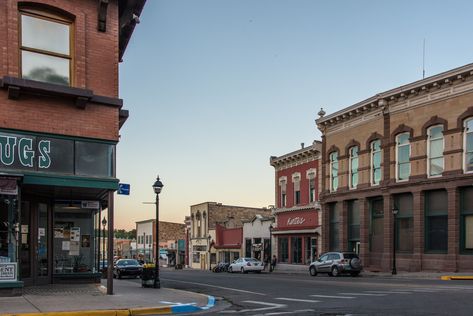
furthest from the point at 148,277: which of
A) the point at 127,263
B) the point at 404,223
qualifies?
the point at 404,223

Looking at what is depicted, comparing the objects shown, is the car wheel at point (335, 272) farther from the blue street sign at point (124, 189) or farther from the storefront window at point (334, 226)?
the blue street sign at point (124, 189)

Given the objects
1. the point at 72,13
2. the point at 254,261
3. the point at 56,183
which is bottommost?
the point at 254,261

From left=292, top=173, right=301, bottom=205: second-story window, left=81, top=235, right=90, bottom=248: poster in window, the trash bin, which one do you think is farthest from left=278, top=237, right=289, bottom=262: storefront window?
left=81, top=235, right=90, bottom=248: poster in window

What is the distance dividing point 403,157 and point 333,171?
27.1 feet

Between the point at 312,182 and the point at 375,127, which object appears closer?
the point at 375,127

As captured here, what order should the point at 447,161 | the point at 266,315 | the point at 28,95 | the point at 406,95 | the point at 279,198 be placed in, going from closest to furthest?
the point at 266,315 → the point at 28,95 → the point at 447,161 → the point at 406,95 → the point at 279,198

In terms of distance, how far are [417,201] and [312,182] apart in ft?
44.9

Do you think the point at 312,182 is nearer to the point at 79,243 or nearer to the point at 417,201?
the point at 417,201

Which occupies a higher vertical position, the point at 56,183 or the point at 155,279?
the point at 56,183

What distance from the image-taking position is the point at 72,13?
16.1m

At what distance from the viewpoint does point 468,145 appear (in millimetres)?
31391

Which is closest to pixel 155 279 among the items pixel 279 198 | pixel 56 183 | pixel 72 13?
pixel 56 183

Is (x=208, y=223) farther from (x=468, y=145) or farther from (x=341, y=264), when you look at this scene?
(x=468, y=145)

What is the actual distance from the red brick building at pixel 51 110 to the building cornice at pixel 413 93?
21.1 meters
